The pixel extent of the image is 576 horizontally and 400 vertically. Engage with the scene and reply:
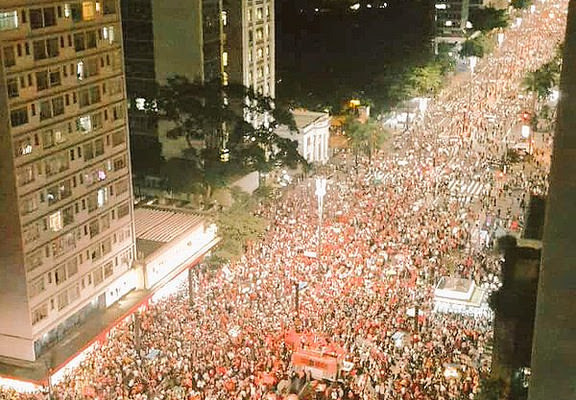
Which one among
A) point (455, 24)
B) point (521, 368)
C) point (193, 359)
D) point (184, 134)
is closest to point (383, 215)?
point (184, 134)

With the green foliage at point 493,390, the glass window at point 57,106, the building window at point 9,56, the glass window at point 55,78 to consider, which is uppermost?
the building window at point 9,56

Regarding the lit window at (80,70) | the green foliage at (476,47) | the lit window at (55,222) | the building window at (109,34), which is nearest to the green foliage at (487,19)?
the green foliage at (476,47)

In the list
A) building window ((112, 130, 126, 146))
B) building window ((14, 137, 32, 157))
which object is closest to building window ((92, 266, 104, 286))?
building window ((112, 130, 126, 146))

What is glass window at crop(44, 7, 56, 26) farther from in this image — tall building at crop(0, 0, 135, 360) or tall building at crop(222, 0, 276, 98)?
tall building at crop(222, 0, 276, 98)

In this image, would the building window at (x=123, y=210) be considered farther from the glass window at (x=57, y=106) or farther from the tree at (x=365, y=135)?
the tree at (x=365, y=135)

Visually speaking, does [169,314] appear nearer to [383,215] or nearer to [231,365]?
[231,365]

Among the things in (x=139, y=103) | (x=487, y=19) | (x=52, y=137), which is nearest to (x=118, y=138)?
(x=52, y=137)
